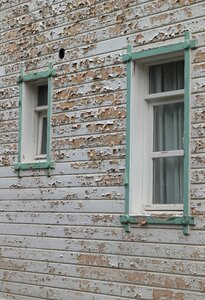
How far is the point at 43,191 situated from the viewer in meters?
10.7

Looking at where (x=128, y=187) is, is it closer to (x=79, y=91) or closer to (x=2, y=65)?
(x=79, y=91)

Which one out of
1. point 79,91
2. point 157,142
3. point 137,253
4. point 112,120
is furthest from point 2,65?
point 137,253

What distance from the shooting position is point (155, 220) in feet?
29.1

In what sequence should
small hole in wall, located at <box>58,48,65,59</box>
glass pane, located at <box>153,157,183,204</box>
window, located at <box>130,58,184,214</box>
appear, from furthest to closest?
small hole in wall, located at <box>58,48,65,59</box> < window, located at <box>130,58,184,214</box> < glass pane, located at <box>153,157,183,204</box>

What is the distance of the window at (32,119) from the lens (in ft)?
36.6

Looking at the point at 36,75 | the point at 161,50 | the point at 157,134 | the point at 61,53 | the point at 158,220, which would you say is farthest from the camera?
the point at 36,75

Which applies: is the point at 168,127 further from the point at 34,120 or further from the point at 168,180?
the point at 34,120

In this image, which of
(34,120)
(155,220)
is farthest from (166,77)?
(34,120)

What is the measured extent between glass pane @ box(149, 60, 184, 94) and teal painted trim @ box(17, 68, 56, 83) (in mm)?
1947

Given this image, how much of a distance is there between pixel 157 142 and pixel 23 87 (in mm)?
2995

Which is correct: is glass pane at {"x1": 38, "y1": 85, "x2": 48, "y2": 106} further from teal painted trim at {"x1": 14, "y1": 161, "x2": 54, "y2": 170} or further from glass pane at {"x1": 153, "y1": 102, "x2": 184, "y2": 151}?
glass pane at {"x1": 153, "y1": 102, "x2": 184, "y2": 151}

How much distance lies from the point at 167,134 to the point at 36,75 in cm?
282

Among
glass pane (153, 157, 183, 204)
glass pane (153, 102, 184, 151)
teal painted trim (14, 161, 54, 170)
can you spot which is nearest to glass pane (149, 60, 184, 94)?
glass pane (153, 102, 184, 151)

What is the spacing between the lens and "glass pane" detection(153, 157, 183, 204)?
903 cm
